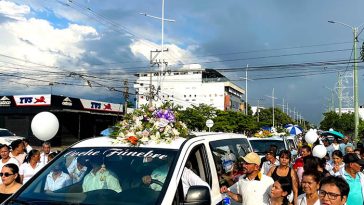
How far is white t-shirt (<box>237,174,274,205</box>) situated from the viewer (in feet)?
16.8

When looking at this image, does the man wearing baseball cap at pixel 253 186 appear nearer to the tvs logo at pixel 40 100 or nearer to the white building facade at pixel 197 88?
the tvs logo at pixel 40 100

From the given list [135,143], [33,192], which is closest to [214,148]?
[135,143]

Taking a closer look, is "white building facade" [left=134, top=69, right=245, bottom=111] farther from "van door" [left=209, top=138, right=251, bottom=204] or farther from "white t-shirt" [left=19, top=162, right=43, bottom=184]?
"van door" [left=209, top=138, right=251, bottom=204]

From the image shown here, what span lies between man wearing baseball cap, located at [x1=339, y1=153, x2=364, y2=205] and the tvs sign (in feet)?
118

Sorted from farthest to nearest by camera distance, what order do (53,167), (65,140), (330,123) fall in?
(330,123) → (65,140) → (53,167)

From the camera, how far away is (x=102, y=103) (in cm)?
4641

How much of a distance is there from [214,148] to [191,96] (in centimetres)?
10089

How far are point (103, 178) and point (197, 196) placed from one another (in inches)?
Result: 38.0

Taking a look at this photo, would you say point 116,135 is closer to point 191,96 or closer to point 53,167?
point 53,167

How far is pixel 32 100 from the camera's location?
130 feet

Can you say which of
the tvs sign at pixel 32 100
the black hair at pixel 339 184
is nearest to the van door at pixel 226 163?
the black hair at pixel 339 184

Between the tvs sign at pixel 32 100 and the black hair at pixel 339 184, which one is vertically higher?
the tvs sign at pixel 32 100

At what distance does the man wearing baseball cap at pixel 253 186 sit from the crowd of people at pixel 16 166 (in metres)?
2.62

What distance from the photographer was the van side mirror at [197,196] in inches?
138
